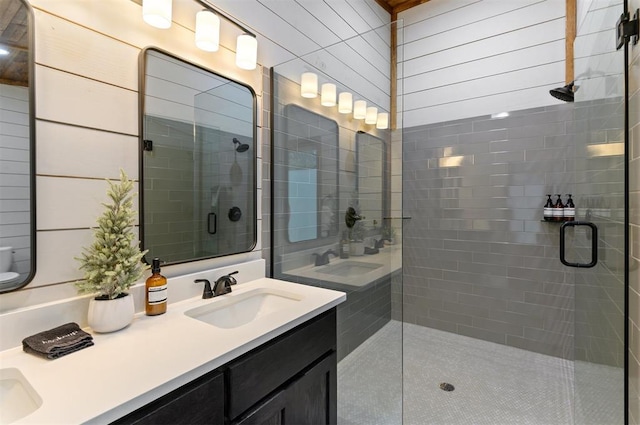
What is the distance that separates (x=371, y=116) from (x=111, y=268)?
6.72 ft

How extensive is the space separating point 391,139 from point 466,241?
129 centimetres

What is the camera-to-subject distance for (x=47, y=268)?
102 cm

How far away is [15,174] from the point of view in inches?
37.3

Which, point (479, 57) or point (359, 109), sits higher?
point (479, 57)

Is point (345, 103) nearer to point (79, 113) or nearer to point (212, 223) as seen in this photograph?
point (212, 223)

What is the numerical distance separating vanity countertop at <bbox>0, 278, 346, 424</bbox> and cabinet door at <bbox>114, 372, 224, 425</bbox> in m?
0.03

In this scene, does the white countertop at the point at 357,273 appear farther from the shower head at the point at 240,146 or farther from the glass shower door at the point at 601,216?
the glass shower door at the point at 601,216

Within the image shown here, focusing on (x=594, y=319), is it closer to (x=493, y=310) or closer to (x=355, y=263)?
(x=493, y=310)

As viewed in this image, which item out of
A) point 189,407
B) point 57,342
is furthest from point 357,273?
point 57,342

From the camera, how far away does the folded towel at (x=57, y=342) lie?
33.9 inches

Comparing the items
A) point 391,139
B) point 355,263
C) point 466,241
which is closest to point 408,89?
point 391,139

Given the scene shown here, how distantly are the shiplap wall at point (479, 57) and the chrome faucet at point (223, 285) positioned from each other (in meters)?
2.32

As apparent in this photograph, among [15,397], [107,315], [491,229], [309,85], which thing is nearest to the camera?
[15,397]

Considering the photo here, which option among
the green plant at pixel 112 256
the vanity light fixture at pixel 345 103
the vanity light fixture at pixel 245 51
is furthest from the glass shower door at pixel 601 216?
the green plant at pixel 112 256
